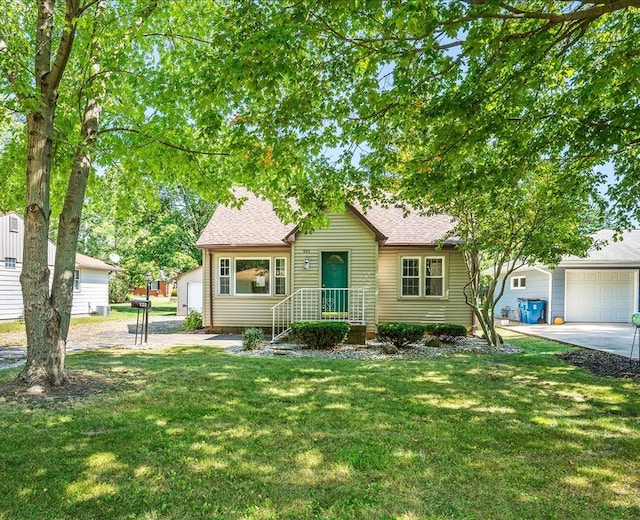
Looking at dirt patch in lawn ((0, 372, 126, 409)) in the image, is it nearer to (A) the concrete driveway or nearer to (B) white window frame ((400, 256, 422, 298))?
(B) white window frame ((400, 256, 422, 298))

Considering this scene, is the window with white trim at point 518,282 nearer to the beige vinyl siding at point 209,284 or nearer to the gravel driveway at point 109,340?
the gravel driveway at point 109,340

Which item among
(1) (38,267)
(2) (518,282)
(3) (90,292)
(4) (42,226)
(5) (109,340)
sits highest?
(4) (42,226)

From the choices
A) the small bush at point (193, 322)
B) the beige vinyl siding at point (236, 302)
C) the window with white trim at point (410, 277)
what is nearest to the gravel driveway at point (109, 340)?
the small bush at point (193, 322)

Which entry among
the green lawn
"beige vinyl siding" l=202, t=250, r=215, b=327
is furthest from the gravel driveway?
the green lawn

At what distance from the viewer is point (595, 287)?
56.0 feet

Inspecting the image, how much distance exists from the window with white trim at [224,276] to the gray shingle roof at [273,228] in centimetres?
74

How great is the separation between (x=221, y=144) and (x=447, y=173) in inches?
161

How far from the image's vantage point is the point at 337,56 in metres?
5.29

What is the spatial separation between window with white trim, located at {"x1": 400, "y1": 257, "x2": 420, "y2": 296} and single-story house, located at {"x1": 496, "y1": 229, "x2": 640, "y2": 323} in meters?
7.23

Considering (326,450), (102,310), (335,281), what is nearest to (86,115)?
(326,450)

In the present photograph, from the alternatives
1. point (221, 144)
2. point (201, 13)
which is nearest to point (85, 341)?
point (221, 144)

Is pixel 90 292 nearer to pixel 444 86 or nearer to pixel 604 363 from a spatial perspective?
pixel 444 86

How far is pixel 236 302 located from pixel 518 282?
15451 millimetres

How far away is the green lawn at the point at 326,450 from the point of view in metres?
2.88
